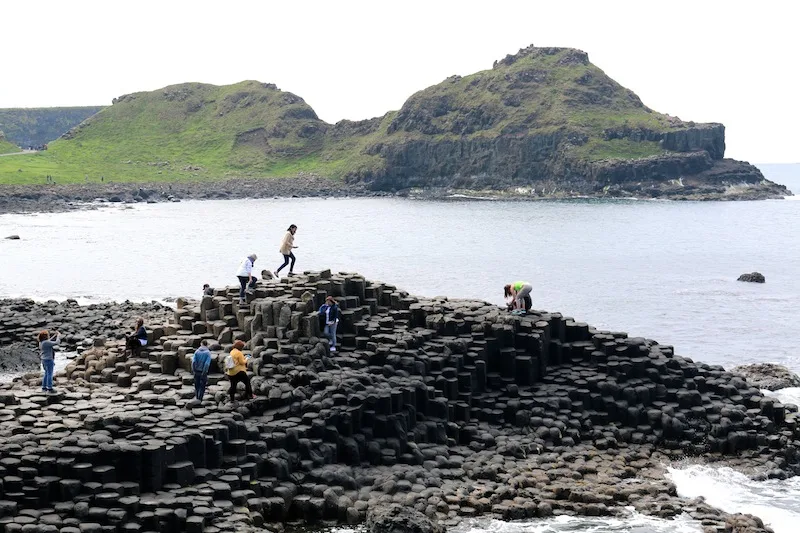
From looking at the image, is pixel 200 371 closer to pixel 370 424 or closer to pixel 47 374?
pixel 47 374

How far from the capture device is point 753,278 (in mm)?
80500

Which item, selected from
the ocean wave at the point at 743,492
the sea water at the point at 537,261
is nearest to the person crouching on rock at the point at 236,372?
the sea water at the point at 537,261

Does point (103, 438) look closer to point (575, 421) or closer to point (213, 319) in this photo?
point (213, 319)

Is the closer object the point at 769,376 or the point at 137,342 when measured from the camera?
the point at 137,342

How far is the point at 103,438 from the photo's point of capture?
81.7 feet

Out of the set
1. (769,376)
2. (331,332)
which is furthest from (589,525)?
(769,376)

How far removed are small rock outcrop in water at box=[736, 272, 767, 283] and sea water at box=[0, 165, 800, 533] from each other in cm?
A: 93

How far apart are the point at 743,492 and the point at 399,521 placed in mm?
10685

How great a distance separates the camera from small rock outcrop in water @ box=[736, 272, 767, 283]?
80.2 m

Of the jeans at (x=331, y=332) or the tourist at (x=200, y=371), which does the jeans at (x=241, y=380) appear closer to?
the tourist at (x=200, y=371)

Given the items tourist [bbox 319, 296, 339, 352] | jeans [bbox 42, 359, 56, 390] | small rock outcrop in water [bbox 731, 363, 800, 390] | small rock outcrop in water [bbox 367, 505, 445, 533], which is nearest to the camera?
small rock outcrop in water [bbox 367, 505, 445, 533]

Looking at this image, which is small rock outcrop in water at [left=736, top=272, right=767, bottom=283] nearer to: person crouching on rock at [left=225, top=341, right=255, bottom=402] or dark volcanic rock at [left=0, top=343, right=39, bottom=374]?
dark volcanic rock at [left=0, top=343, right=39, bottom=374]

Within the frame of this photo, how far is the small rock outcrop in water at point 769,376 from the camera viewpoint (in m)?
40.1

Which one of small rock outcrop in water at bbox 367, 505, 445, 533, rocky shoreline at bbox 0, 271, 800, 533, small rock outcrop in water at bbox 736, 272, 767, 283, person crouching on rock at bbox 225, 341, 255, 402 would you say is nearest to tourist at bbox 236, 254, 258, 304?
rocky shoreline at bbox 0, 271, 800, 533
